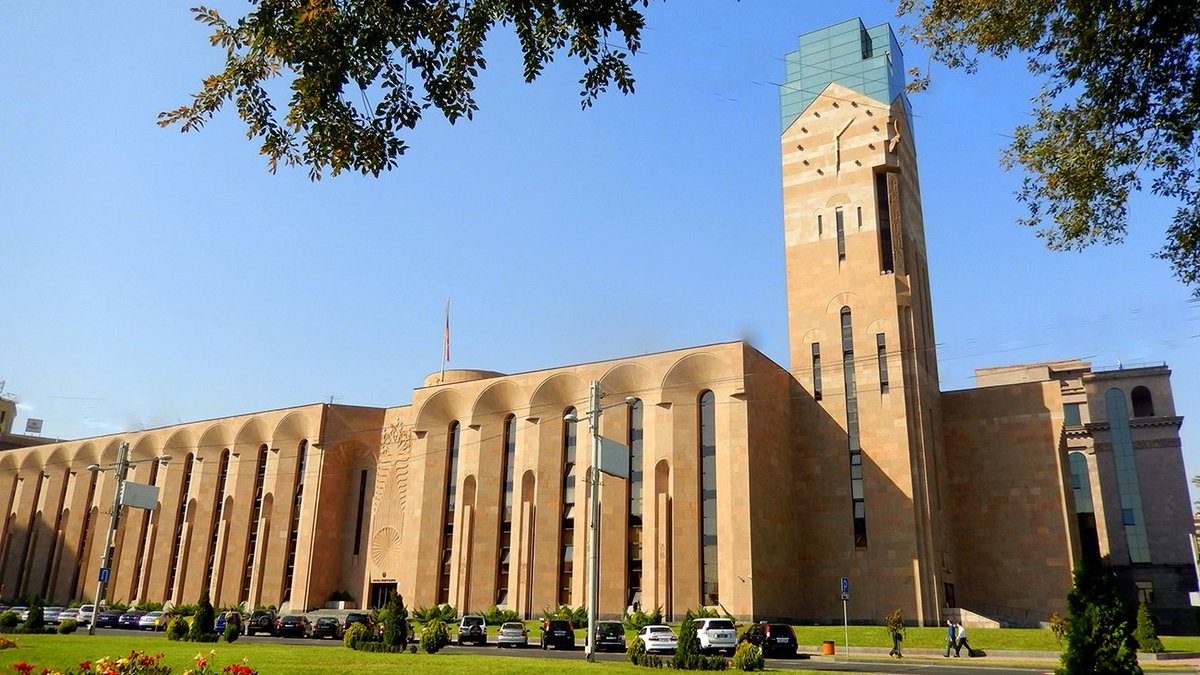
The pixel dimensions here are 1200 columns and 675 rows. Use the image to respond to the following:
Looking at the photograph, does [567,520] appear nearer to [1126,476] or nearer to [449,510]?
[449,510]

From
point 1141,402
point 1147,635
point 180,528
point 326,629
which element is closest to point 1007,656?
point 1147,635

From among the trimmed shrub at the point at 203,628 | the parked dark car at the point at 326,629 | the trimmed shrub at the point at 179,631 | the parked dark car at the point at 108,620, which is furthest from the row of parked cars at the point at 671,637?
the parked dark car at the point at 108,620

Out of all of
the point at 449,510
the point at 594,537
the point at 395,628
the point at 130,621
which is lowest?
the point at 130,621

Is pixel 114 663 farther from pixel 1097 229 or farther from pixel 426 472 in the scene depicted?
pixel 426 472

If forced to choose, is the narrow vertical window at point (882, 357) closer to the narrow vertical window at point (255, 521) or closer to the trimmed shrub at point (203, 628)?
the trimmed shrub at point (203, 628)

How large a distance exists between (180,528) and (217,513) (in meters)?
3.97

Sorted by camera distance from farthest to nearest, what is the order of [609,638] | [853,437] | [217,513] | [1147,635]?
[217,513]
[853,437]
[609,638]
[1147,635]

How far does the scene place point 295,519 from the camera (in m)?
57.3

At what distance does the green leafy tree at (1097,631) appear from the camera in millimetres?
12586

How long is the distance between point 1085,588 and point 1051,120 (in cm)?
748

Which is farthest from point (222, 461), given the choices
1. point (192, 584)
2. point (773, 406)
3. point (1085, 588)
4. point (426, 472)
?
point (1085, 588)

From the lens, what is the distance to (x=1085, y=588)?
13.3m

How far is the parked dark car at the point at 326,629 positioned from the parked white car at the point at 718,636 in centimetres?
1707

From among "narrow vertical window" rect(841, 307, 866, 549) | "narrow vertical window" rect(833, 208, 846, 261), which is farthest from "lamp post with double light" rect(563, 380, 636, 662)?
"narrow vertical window" rect(833, 208, 846, 261)
